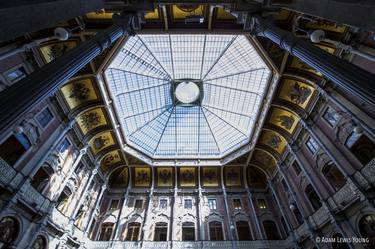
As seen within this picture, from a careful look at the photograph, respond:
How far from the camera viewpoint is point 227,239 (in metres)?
18.9

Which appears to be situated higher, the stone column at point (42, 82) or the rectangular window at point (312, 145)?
the rectangular window at point (312, 145)

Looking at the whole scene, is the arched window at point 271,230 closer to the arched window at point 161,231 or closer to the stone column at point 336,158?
the arched window at point 161,231

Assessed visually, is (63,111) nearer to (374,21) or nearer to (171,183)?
(171,183)

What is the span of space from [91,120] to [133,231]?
38.0 ft

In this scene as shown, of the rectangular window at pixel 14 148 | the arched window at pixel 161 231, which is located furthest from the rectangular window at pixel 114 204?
the rectangular window at pixel 14 148

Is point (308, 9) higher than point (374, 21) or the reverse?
higher

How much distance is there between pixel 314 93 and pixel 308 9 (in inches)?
372

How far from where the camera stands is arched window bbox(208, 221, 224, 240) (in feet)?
63.3

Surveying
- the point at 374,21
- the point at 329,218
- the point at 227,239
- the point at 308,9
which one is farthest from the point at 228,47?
the point at 227,239

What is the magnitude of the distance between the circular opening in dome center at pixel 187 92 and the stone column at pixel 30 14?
51.9 ft

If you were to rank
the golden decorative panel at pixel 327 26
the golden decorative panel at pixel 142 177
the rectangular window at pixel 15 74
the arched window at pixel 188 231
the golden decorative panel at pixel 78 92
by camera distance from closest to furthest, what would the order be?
the rectangular window at pixel 15 74
the golden decorative panel at pixel 327 26
the golden decorative panel at pixel 78 92
the arched window at pixel 188 231
the golden decorative panel at pixel 142 177

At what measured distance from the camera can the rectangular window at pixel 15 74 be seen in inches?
422

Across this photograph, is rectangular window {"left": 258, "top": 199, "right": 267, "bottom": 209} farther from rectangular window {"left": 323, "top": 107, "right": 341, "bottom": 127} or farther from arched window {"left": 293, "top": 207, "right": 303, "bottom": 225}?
rectangular window {"left": 323, "top": 107, "right": 341, "bottom": 127}

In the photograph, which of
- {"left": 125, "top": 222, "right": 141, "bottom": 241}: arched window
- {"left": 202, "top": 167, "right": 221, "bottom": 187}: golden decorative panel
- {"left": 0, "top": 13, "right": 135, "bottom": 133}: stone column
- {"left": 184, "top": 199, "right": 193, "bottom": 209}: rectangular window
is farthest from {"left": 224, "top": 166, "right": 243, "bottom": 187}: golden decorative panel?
{"left": 0, "top": 13, "right": 135, "bottom": 133}: stone column
